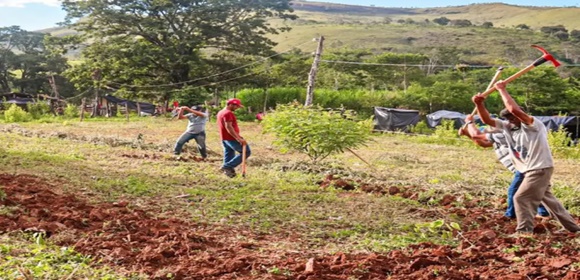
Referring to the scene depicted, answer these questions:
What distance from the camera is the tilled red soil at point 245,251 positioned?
174 inches

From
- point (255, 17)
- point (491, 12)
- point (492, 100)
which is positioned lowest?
point (492, 100)

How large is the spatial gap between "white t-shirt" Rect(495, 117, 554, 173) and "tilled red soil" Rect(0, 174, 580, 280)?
710mm

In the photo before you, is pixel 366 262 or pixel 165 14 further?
pixel 165 14

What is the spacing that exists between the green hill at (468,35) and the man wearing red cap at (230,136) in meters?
64.0

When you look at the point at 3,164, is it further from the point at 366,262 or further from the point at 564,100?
the point at 564,100

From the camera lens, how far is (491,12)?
543 ft

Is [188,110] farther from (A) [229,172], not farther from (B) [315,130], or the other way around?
(B) [315,130]

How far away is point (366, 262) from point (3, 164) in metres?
7.82

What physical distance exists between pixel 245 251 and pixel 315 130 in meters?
6.55

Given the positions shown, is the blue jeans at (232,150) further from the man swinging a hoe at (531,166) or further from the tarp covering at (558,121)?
the tarp covering at (558,121)

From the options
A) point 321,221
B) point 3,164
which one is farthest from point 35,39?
point 321,221

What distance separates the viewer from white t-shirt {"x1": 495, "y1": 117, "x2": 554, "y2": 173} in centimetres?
615

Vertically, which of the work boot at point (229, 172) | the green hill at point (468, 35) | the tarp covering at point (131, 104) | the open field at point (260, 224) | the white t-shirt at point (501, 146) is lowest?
the tarp covering at point (131, 104)

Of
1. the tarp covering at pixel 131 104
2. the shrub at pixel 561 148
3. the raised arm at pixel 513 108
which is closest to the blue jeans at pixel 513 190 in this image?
the raised arm at pixel 513 108
